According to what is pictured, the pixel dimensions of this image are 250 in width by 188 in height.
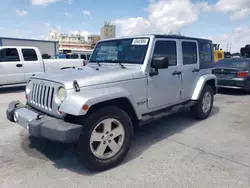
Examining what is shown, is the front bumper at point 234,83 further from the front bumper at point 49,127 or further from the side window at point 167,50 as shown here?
the front bumper at point 49,127

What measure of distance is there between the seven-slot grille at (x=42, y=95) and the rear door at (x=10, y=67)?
6698 mm

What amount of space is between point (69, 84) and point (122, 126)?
3.14 feet

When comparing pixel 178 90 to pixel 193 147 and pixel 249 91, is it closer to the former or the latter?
pixel 193 147

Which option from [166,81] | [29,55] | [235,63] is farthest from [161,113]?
[29,55]

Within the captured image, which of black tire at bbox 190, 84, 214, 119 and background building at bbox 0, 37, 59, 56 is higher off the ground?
background building at bbox 0, 37, 59, 56

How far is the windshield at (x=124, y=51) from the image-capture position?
3.79m

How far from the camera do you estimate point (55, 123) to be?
2.73 metres

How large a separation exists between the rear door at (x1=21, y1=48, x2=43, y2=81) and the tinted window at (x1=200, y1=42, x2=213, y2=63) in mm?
7310

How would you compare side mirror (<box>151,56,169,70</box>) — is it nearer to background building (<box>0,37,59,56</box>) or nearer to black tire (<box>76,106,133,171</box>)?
black tire (<box>76,106,133,171</box>)

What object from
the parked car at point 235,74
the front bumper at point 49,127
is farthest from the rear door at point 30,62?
the parked car at point 235,74

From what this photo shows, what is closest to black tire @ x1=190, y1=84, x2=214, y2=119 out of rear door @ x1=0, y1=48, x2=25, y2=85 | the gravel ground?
the gravel ground

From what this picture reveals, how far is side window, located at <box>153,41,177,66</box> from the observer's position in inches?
155

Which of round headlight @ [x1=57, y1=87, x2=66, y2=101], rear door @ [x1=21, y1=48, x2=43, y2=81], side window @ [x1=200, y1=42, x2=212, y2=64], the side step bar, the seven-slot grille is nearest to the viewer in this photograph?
round headlight @ [x1=57, y1=87, x2=66, y2=101]

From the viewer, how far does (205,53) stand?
18.1ft
